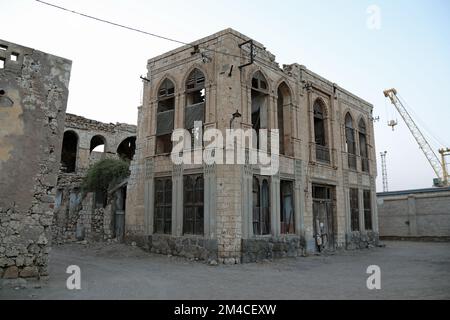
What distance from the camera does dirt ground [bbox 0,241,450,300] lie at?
7203mm

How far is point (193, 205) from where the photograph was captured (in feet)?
43.8

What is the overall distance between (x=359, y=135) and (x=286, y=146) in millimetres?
7953

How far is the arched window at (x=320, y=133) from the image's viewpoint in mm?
17516

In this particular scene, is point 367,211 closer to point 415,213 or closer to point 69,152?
point 415,213

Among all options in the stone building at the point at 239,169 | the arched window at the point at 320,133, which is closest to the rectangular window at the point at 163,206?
the stone building at the point at 239,169

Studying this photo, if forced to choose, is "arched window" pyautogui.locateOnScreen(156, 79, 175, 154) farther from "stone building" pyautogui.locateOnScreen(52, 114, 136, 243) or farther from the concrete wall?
the concrete wall

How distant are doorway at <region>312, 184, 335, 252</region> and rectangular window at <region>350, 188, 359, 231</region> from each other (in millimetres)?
1954

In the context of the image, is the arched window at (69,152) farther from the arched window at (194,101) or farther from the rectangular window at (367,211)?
the rectangular window at (367,211)

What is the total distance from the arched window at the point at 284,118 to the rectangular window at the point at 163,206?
5367mm

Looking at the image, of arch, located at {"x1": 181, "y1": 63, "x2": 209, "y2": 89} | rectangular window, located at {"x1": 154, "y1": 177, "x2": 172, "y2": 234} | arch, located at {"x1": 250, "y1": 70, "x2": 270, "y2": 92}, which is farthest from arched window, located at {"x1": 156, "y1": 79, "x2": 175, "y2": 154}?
arch, located at {"x1": 250, "y1": 70, "x2": 270, "y2": 92}

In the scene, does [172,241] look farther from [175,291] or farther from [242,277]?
[175,291]

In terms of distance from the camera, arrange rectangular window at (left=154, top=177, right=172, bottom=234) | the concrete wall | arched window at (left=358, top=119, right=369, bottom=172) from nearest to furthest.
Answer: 1. rectangular window at (left=154, top=177, right=172, bottom=234)
2. arched window at (left=358, top=119, right=369, bottom=172)
3. the concrete wall

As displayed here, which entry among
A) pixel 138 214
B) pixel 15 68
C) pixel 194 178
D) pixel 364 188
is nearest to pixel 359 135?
pixel 364 188
